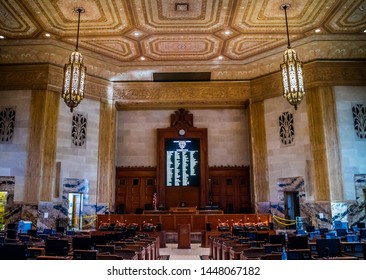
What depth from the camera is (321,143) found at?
11.9m

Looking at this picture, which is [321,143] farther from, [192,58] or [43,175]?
[43,175]

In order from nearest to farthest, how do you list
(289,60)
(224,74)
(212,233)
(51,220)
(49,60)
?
(289,60) → (212,233) → (51,220) → (49,60) → (224,74)

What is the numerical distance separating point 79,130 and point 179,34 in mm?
5712

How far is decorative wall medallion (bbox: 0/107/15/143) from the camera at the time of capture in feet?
39.3

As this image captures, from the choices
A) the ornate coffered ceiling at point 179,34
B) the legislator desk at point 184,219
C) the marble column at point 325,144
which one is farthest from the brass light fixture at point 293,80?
the legislator desk at point 184,219

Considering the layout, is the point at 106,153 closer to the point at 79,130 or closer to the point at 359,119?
the point at 79,130

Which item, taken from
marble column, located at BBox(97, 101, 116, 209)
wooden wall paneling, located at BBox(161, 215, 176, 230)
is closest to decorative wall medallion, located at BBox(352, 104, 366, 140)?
wooden wall paneling, located at BBox(161, 215, 176, 230)

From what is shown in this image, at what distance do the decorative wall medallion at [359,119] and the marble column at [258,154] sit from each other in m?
3.55

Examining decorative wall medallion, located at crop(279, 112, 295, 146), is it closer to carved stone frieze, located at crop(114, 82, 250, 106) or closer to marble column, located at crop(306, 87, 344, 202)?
marble column, located at crop(306, 87, 344, 202)

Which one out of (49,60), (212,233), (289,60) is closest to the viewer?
(289,60)

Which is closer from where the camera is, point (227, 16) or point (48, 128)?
point (227, 16)

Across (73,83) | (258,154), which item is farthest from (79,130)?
(258,154)

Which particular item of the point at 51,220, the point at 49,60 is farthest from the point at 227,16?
the point at 51,220

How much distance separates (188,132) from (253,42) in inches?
208
